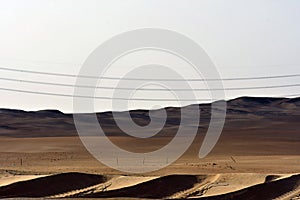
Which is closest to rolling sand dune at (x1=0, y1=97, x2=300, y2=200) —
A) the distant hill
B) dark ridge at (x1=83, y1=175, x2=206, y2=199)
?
dark ridge at (x1=83, y1=175, x2=206, y2=199)

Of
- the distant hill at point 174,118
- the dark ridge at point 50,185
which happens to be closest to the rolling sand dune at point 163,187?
the dark ridge at point 50,185

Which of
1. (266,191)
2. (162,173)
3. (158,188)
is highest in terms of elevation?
(162,173)

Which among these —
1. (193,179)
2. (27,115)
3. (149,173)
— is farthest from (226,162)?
(27,115)

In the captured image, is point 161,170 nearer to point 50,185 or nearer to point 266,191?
point 50,185

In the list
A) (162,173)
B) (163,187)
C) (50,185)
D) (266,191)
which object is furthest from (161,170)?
(266,191)

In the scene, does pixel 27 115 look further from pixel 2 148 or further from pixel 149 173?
pixel 149 173

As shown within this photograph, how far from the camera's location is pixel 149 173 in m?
29.1

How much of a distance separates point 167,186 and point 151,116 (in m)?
86.0

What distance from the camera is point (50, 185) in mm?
22969

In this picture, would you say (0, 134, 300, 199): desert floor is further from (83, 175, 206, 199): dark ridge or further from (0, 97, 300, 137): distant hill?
(0, 97, 300, 137): distant hill

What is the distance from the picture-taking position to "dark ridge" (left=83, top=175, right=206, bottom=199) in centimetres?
2133

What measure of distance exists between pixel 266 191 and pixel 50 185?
7.47m

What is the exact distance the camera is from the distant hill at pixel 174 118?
7844 centimetres

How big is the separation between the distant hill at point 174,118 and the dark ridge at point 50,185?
4649 cm
